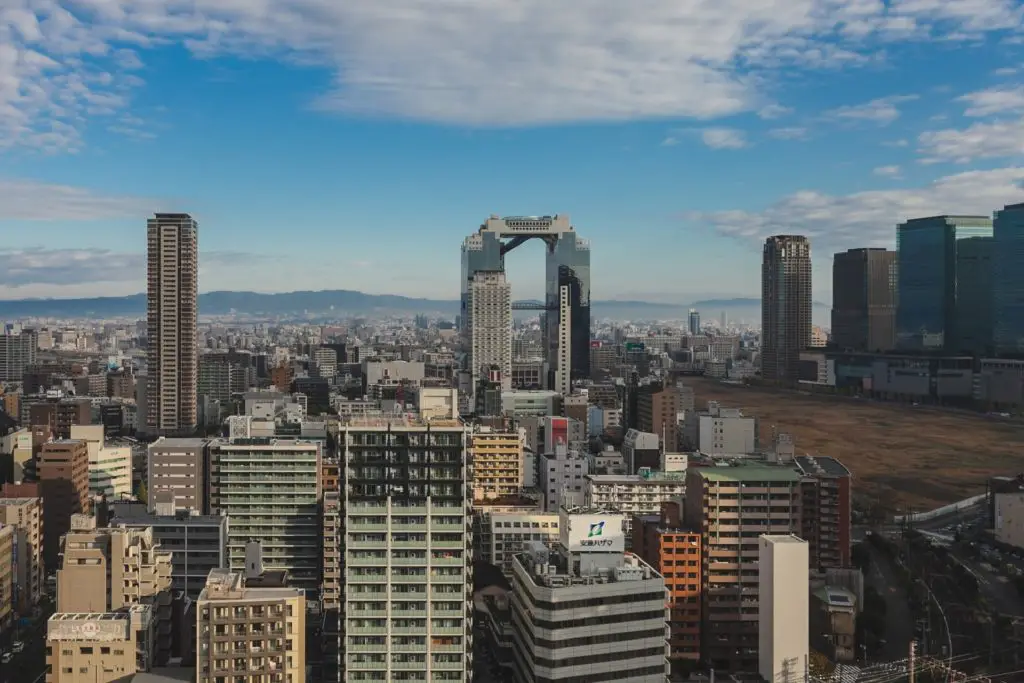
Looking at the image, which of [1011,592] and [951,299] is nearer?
[1011,592]

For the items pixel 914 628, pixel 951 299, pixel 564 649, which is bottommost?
pixel 914 628

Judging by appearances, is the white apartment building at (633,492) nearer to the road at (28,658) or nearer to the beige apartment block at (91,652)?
the road at (28,658)

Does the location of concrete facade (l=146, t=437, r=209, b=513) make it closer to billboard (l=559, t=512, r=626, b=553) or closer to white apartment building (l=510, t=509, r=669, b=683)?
white apartment building (l=510, t=509, r=669, b=683)

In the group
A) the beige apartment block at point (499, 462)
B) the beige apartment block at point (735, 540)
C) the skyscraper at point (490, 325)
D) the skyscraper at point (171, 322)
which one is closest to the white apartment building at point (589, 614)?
the beige apartment block at point (735, 540)

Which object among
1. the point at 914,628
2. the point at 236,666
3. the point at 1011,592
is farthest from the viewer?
the point at 1011,592

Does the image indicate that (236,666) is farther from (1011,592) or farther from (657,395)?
(657,395)

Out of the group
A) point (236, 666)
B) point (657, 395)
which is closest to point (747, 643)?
point (236, 666)
